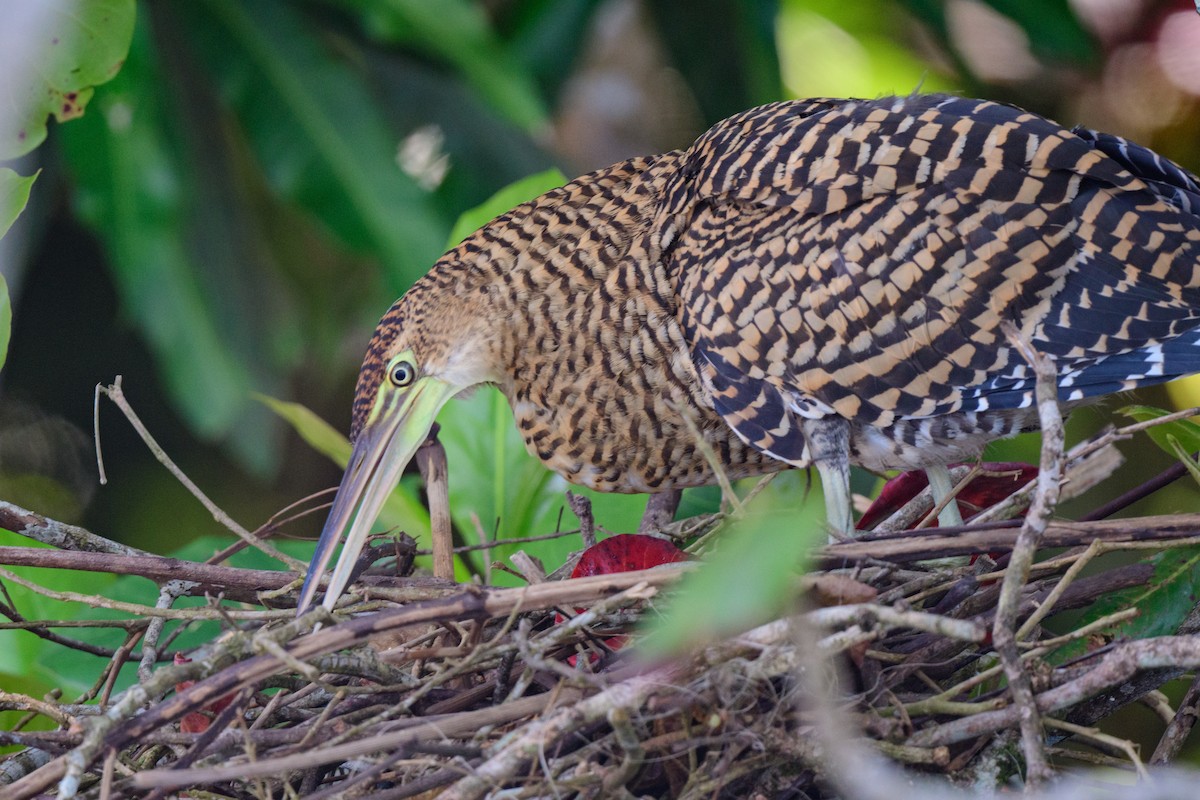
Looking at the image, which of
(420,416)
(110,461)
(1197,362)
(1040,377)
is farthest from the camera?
(110,461)

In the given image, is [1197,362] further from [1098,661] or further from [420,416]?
[420,416]

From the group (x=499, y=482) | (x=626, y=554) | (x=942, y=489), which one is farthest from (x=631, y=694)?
(x=499, y=482)

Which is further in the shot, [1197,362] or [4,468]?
[4,468]

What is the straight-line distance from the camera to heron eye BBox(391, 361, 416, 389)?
1.71 meters

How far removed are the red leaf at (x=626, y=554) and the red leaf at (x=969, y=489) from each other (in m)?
0.47

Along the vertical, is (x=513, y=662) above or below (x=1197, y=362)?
below

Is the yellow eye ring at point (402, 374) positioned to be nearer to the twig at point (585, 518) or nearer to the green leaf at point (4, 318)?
the twig at point (585, 518)

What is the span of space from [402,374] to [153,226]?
103 centimetres

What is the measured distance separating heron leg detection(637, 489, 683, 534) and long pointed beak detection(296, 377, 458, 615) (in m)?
0.41

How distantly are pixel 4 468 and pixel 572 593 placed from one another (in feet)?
8.92

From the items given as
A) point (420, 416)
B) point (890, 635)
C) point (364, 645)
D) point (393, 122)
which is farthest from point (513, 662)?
point (393, 122)

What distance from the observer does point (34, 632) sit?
1.51 meters

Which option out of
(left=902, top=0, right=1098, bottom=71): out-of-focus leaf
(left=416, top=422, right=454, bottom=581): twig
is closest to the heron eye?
(left=416, top=422, right=454, bottom=581): twig

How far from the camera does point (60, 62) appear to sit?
4.59ft
